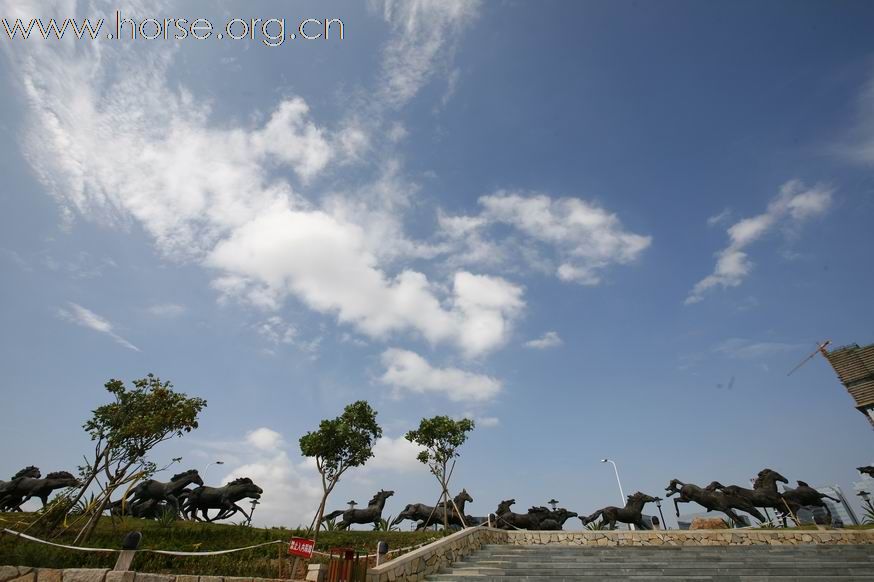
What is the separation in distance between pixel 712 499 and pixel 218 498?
2602cm

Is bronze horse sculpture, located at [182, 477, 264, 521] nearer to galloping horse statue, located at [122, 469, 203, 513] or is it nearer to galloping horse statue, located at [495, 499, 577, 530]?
galloping horse statue, located at [122, 469, 203, 513]

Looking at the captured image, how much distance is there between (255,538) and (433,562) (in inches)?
339

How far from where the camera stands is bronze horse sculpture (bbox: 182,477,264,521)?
20938 millimetres

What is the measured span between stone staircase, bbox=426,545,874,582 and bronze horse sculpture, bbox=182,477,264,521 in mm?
13457

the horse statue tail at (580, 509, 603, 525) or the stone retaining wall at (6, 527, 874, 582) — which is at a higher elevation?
the horse statue tail at (580, 509, 603, 525)

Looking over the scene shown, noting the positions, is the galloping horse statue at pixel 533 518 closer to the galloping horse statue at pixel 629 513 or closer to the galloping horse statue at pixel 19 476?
the galloping horse statue at pixel 629 513

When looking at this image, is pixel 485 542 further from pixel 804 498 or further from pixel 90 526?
pixel 804 498

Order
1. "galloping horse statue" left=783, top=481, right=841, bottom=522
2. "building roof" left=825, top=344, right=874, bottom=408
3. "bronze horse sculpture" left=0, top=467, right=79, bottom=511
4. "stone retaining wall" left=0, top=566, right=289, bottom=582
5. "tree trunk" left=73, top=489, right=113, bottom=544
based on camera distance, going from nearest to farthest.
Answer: "stone retaining wall" left=0, top=566, right=289, bottom=582, "tree trunk" left=73, top=489, right=113, bottom=544, "bronze horse sculpture" left=0, top=467, right=79, bottom=511, "galloping horse statue" left=783, top=481, right=841, bottom=522, "building roof" left=825, top=344, right=874, bottom=408

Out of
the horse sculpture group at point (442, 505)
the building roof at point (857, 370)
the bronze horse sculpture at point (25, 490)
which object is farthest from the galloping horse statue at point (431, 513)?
the building roof at point (857, 370)

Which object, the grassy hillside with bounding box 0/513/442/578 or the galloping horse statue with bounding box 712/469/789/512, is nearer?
the grassy hillside with bounding box 0/513/442/578

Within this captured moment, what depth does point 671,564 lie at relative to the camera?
10.8 meters

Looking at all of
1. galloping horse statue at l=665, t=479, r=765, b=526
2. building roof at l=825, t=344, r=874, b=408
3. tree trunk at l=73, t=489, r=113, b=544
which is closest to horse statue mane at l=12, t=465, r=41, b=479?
tree trunk at l=73, t=489, r=113, b=544

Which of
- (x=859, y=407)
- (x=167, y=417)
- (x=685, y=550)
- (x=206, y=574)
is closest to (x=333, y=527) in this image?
(x=167, y=417)

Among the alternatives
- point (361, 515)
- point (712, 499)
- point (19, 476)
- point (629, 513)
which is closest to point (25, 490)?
point (19, 476)
